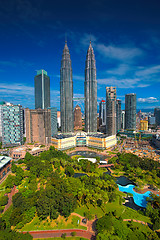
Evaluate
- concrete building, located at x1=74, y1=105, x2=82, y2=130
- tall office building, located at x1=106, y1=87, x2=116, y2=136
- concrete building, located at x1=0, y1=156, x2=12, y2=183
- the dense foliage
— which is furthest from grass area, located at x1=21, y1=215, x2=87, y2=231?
concrete building, located at x1=74, y1=105, x2=82, y2=130

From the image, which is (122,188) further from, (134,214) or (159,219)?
(159,219)

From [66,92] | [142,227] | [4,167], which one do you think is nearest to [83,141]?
[66,92]

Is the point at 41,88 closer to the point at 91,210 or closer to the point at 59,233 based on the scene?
the point at 91,210

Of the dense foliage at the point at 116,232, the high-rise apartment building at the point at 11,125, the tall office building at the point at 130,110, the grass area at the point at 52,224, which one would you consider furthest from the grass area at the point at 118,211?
the tall office building at the point at 130,110

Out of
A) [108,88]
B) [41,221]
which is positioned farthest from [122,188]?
[108,88]

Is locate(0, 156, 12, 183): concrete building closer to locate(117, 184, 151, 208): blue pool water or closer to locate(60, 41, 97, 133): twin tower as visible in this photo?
locate(117, 184, 151, 208): blue pool water

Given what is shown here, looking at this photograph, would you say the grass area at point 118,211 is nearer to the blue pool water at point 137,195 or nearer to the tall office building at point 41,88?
the blue pool water at point 137,195
